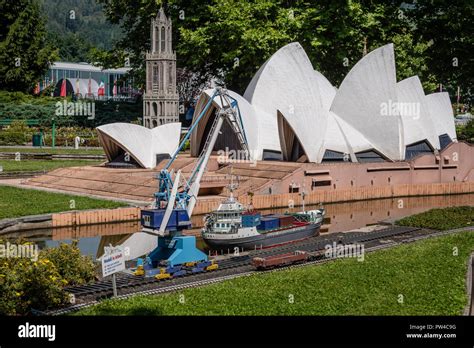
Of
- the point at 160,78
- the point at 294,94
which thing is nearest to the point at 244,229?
the point at 294,94

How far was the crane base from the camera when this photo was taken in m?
21.2

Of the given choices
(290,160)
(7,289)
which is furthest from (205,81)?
(7,289)

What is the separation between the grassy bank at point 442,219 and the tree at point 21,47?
5235cm

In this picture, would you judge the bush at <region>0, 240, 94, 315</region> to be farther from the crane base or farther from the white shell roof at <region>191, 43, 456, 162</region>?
the white shell roof at <region>191, 43, 456, 162</region>

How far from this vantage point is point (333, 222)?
34.0m

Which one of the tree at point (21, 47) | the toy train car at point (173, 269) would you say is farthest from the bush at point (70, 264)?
the tree at point (21, 47)

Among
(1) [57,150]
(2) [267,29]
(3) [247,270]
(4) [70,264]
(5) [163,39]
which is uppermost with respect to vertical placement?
(2) [267,29]

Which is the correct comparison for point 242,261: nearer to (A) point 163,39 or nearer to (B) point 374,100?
(B) point 374,100

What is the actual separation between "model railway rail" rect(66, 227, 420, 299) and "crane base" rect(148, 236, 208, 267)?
810mm

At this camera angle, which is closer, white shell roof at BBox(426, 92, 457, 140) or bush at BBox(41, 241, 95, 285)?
bush at BBox(41, 241, 95, 285)

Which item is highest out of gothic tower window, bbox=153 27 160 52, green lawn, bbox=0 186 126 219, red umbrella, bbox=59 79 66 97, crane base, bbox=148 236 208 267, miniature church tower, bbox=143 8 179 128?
red umbrella, bbox=59 79 66 97

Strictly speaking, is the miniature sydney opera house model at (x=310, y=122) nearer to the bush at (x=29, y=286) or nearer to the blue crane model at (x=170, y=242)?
the blue crane model at (x=170, y=242)

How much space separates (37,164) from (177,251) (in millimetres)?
30331

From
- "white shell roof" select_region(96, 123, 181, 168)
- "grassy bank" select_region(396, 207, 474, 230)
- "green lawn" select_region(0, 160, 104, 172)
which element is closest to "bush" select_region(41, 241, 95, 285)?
"grassy bank" select_region(396, 207, 474, 230)
